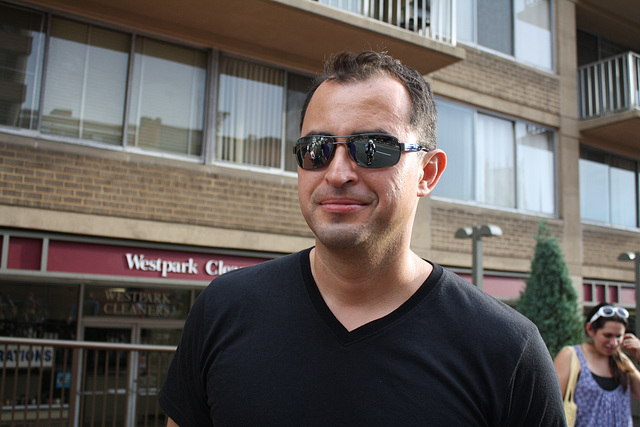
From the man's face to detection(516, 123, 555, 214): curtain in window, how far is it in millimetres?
11137

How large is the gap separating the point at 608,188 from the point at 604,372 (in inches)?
429

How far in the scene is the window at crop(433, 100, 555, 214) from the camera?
11.3 meters

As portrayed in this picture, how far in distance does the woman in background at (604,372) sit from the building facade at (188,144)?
17.6 ft

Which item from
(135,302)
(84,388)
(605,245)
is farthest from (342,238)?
(605,245)

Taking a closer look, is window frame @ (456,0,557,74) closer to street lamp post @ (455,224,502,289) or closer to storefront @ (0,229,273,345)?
street lamp post @ (455,224,502,289)

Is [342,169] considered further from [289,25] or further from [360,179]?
[289,25]

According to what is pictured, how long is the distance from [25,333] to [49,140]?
9.45 feet

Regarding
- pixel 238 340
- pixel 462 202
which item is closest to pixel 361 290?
pixel 238 340

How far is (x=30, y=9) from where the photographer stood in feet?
25.0

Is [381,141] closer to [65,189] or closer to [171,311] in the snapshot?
[65,189]

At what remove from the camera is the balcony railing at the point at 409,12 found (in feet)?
31.7

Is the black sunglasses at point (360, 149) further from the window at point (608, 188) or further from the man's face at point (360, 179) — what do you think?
the window at point (608, 188)

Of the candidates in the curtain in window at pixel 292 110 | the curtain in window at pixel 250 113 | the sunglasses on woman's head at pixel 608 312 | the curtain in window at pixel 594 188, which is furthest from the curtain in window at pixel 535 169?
the sunglasses on woman's head at pixel 608 312

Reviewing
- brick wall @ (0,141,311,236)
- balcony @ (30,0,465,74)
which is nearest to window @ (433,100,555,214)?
balcony @ (30,0,465,74)
